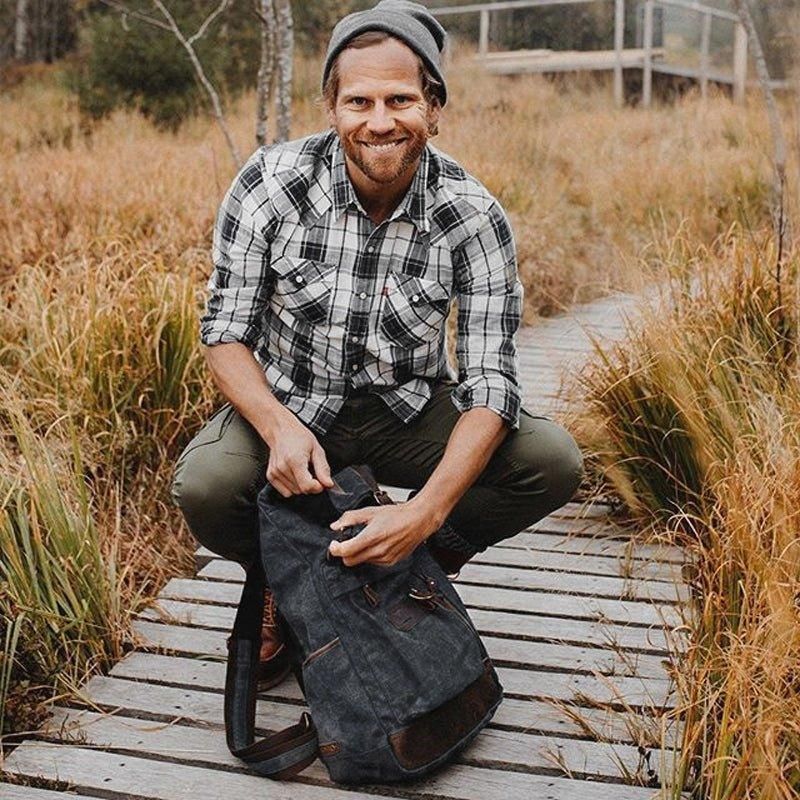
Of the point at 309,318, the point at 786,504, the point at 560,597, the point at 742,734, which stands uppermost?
the point at 309,318

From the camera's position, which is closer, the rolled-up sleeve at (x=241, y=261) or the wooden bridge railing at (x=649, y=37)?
the rolled-up sleeve at (x=241, y=261)

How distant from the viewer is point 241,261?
8.82 feet

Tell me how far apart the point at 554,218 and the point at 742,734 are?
6146mm

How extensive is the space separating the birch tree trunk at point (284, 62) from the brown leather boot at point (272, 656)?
11.4 feet

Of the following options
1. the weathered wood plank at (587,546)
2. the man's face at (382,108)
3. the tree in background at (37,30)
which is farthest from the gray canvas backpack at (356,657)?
the tree in background at (37,30)

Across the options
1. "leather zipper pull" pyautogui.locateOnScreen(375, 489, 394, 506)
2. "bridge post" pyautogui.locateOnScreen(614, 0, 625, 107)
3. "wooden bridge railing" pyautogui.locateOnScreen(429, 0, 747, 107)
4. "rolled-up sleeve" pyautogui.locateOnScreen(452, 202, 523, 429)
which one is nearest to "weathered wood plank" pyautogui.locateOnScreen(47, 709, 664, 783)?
"leather zipper pull" pyautogui.locateOnScreen(375, 489, 394, 506)

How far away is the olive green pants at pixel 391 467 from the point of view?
8.68 feet

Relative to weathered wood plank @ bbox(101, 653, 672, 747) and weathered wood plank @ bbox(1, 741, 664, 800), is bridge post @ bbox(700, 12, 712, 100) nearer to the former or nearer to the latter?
weathered wood plank @ bbox(101, 653, 672, 747)

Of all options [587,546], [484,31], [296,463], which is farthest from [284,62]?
[484,31]

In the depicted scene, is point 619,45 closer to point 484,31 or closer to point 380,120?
point 484,31

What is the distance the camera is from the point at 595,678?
8.89 feet

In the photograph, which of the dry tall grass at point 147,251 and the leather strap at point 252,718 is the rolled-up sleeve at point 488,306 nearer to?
the leather strap at point 252,718

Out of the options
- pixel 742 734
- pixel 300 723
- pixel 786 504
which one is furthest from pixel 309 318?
pixel 742 734

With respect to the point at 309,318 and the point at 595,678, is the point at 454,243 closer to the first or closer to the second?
the point at 309,318
